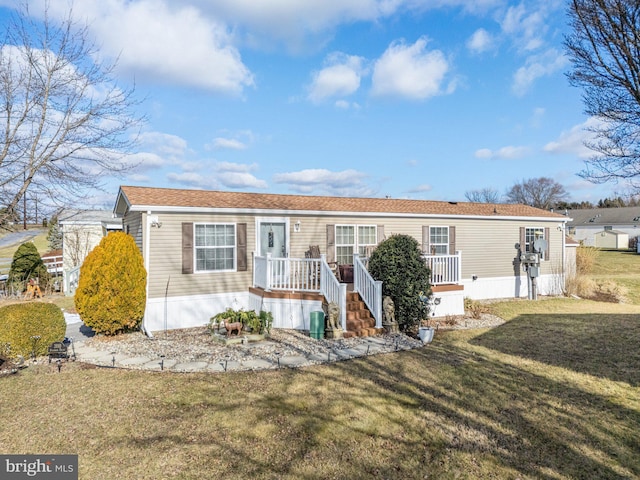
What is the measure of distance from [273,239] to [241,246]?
3.48 ft

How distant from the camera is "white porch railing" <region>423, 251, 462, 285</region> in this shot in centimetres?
1124

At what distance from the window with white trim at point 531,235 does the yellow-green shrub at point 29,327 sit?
16.0 m

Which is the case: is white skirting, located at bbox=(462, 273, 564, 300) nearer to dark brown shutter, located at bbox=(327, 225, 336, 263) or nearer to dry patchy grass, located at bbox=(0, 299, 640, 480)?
dark brown shutter, located at bbox=(327, 225, 336, 263)

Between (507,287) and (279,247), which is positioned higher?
(279,247)

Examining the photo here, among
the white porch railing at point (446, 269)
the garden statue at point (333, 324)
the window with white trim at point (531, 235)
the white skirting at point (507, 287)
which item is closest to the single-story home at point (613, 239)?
the white skirting at point (507, 287)

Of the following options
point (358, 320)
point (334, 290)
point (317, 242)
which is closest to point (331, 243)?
point (317, 242)

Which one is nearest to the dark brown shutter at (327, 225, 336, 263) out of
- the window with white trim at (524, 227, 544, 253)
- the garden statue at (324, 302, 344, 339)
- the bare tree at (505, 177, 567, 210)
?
the garden statue at (324, 302, 344, 339)

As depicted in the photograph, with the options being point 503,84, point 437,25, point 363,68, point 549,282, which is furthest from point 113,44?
point 549,282

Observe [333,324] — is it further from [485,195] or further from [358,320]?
[485,195]

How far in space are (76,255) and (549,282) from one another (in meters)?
22.4

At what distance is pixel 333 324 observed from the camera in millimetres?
8312

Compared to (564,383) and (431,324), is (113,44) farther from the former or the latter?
(564,383)

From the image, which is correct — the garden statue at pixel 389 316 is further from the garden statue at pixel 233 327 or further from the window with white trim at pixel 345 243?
the garden statue at pixel 233 327

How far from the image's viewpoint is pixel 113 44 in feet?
31.9
